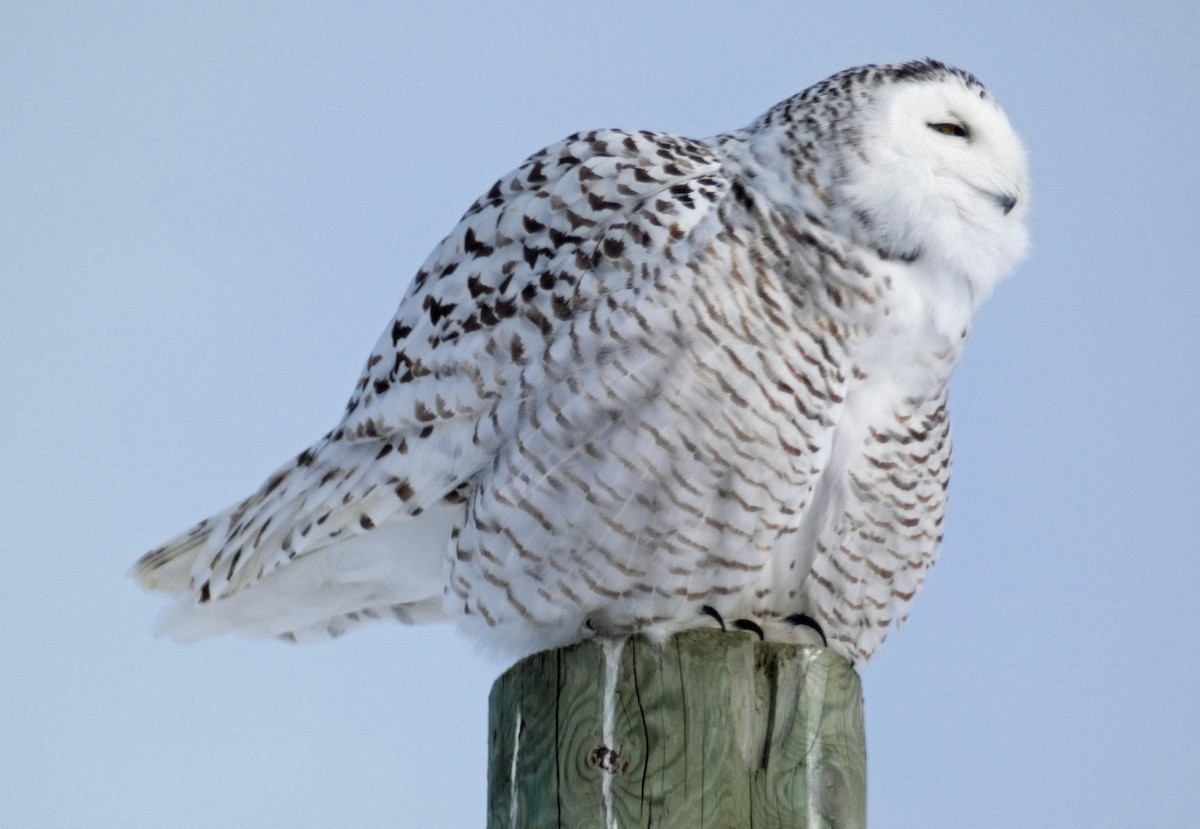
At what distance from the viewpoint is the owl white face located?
3553mm

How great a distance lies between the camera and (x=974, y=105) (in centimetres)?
378

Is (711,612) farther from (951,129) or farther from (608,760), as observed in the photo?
(951,129)

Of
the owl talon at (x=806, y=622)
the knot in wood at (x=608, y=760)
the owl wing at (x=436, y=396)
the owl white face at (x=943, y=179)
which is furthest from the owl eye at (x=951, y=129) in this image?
the knot in wood at (x=608, y=760)

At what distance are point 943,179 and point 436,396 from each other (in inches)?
49.1

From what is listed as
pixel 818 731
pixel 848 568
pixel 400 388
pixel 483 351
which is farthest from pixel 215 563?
pixel 818 731

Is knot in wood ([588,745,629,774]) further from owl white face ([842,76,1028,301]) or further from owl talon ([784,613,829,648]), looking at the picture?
owl white face ([842,76,1028,301])

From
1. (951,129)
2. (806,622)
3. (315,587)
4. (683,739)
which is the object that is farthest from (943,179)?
(315,587)

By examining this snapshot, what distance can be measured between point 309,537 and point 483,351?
0.65 m

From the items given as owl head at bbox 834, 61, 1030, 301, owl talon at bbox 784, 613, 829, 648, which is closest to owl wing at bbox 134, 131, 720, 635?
owl head at bbox 834, 61, 1030, 301

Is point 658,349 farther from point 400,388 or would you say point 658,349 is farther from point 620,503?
point 400,388

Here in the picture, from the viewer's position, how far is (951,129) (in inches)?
148

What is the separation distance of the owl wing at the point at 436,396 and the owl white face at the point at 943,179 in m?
0.37

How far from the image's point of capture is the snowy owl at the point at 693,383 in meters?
3.37

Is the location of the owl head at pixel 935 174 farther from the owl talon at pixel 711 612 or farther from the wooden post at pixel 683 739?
the wooden post at pixel 683 739
